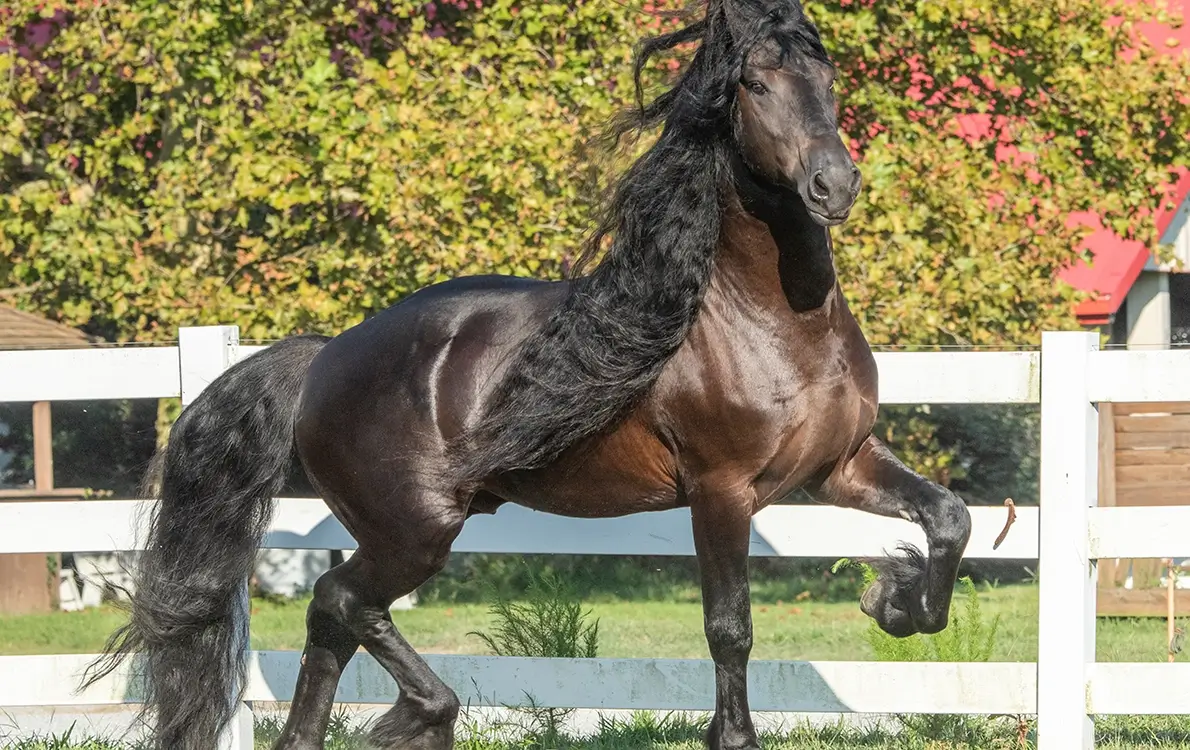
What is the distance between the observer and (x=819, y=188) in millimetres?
3289

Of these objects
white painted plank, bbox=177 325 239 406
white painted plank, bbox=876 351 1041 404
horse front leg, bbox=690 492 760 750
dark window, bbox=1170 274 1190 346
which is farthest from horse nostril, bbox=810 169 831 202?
dark window, bbox=1170 274 1190 346

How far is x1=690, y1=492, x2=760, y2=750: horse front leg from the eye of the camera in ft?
12.0

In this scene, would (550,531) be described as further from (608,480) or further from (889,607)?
(889,607)

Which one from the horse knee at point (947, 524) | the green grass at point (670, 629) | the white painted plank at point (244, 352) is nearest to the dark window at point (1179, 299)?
the green grass at point (670, 629)

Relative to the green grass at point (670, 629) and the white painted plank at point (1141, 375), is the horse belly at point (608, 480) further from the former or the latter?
the green grass at point (670, 629)

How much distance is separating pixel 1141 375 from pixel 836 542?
1105 mm

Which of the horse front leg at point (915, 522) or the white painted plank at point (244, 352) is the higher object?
the white painted plank at point (244, 352)

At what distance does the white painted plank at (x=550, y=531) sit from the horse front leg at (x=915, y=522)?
2.09 feet

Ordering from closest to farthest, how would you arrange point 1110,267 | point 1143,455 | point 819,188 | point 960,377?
point 819,188
point 960,377
point 1143,455
point 1110,267

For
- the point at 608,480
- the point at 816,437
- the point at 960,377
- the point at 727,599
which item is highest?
the point at 960,377

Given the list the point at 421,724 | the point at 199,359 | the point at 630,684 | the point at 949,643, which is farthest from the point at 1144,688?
the point at 199,359

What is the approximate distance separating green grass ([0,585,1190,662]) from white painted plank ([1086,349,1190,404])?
5.72 ft

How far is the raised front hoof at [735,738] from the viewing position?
373 centimetres

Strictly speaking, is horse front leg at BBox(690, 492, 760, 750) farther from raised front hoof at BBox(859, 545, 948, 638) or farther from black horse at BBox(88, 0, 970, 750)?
raised front hoof at BBox(859, 545, 948, 638)
